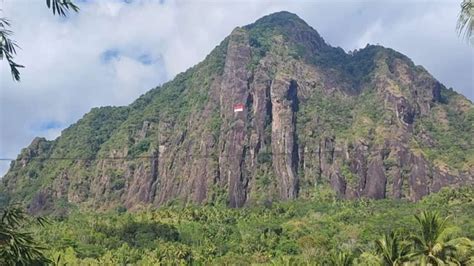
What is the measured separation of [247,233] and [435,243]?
87650 millimetres

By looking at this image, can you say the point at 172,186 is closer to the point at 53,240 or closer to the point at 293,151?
the point at 293,151

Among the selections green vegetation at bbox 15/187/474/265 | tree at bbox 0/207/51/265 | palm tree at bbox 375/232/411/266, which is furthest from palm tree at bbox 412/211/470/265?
tree at bbox 0/207/51/265

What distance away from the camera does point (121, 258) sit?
91.8 meters

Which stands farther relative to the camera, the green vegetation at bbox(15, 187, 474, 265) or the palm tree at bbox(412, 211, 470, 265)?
the green vegetation at bbox(15, 187, 474, 265)

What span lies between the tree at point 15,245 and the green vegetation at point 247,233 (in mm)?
62747

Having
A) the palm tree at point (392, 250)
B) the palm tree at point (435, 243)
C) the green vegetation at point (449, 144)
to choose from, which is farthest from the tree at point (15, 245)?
the green vegetation at point (449, 144)

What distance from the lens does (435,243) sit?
3747cm

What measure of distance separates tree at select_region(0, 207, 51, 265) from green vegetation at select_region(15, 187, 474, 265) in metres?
62.7

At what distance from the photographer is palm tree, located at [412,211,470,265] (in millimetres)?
36906

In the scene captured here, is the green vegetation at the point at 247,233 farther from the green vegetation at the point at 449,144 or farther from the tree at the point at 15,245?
the tree at the point at 15,245

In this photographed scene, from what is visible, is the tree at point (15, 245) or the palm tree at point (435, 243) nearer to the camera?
the tree at point (15, 245)

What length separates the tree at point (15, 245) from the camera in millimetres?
7969

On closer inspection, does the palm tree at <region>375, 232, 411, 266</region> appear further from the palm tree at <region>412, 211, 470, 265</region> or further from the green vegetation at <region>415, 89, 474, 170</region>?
the green vegetation at <region>415, 89, 474, 170</region>

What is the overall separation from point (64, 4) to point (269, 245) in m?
104
